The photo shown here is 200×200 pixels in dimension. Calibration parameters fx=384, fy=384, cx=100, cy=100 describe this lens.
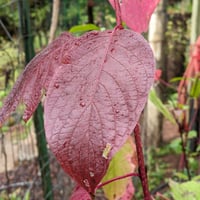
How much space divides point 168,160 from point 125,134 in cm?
264

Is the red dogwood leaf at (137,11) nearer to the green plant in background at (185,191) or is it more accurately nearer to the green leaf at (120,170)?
the green leaf at (120,170)

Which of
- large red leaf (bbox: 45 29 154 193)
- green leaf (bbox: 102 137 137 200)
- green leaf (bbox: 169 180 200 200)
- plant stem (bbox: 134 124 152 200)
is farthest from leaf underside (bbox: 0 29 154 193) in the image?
green leaf (bbox: 169 180 200 200)

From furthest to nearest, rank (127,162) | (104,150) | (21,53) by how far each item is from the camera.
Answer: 1. (21,53)
2. (127,162)
3. (104,150)

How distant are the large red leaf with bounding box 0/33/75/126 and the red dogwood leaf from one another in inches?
2.7

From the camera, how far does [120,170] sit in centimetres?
58

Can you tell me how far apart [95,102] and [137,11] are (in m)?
0.17

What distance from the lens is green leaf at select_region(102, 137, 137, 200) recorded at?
57cm

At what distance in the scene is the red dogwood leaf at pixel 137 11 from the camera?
39 cm

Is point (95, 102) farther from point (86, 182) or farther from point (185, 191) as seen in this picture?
point (185, 191)

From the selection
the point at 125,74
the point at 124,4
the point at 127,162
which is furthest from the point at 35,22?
the point at 125,74

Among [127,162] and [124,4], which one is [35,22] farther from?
[124,4]

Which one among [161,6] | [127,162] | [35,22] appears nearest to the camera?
[127,162]

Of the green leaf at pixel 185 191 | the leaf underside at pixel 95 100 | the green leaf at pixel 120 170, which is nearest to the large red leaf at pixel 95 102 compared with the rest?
the leaf underside at pixel 95 100

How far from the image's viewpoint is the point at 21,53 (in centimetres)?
131
